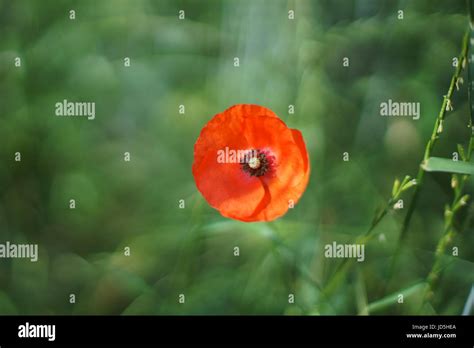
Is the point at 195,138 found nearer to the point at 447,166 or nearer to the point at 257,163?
the point at 257,163

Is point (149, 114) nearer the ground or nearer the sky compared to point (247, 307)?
nearer the sky

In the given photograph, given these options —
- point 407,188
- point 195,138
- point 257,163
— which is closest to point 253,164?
point 257,163

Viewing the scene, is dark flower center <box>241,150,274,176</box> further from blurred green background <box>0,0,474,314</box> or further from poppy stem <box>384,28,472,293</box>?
poppy stem <box>384,28,472,293</box>

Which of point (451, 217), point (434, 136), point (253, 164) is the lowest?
point (451, 217)

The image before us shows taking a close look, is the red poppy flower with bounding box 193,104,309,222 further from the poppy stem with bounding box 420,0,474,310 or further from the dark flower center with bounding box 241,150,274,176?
the poppy stem with bounding box 420,0,474,310

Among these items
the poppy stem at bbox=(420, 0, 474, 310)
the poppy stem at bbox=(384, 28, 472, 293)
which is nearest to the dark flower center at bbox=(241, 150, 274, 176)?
the poppy stem at bbox=(384, 28, 472, 293)
